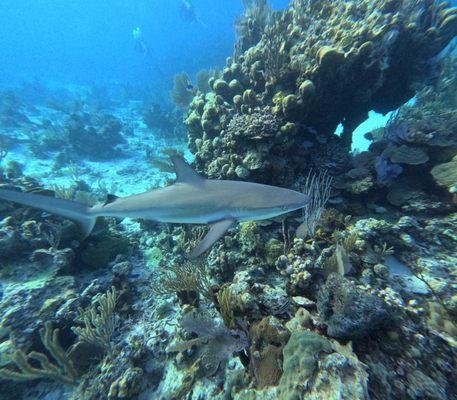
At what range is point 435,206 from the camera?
504 cm

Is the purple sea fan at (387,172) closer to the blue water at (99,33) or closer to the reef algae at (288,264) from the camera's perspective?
the reef algae at (288,264)

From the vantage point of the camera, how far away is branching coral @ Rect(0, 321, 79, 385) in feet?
10.8

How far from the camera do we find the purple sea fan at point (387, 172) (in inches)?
222

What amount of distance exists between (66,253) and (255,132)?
5.05 meters

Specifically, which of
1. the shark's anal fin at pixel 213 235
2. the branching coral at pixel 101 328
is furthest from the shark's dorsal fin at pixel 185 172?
the branching coral at pixel 101 328

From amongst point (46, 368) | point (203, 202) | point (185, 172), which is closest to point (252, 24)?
point (185, 172)

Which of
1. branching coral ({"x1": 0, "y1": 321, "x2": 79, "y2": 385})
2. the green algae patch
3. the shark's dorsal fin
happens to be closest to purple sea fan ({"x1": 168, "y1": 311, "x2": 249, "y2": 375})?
branching coral ({"x1": 0, "y1": 321, "x2": 79, "y2": 385})

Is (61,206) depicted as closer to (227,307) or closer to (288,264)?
(227,307)

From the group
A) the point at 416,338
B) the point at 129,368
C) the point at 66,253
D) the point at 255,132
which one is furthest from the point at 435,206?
the point at 66,253

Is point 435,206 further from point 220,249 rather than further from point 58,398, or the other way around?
point 58,398

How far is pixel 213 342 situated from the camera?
3.27 metres

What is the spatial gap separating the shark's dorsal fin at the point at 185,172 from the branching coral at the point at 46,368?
3.01 metres

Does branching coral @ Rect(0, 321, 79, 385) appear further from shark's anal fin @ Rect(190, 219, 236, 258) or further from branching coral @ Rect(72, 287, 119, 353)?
shark's anal fin @ Rect(190, 219, 236, 258)

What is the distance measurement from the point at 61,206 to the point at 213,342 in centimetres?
349
